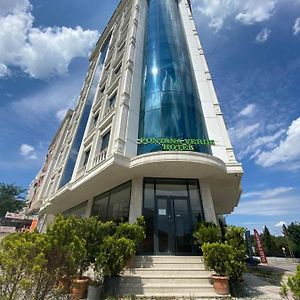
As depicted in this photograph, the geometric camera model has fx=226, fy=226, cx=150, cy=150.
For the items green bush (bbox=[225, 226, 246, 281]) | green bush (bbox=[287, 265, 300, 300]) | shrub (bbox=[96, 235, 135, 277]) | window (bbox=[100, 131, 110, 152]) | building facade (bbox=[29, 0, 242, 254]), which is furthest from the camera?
window (bbox=[100, 131, 110, 152])

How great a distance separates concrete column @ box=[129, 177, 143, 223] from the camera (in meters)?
11.2

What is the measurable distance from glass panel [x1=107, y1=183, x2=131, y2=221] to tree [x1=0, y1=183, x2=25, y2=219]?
46830 mm

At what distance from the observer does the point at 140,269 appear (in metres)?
8.84

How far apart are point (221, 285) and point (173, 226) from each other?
3.95 m

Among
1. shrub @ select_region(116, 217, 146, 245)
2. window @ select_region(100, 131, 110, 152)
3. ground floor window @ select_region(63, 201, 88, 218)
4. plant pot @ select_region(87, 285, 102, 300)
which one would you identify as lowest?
plant pot @ select_region(87, 285, 102, 300)

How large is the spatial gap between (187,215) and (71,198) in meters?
9.81

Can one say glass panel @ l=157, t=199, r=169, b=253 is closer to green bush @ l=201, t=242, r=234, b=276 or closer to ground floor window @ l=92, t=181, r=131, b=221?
ground floor window @ l=92, t=181, r=131, b=221

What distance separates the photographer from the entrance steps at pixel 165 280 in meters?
7.40

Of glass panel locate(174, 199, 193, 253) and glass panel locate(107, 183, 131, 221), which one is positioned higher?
glass panel locate(107, 183, 131, 221)

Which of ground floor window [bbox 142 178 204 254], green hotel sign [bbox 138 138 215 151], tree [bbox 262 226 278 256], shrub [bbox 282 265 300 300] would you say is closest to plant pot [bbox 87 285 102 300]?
ground floor window [bbox 142 178 204 254]

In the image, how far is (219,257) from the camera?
7.78 m

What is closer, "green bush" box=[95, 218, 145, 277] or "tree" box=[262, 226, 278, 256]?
"green bush" box=[95, 218, 145, 277]

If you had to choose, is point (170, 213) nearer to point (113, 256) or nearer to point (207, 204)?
point (207, 204)

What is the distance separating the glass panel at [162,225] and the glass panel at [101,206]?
4.03m
